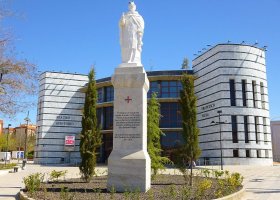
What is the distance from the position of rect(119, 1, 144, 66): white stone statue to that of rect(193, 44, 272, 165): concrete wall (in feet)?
107

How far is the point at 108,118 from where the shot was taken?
5341 centimetres

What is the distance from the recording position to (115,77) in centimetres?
1358

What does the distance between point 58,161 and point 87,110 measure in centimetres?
4109

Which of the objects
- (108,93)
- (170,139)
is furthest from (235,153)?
(108,93)

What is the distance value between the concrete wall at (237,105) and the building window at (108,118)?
15.6 metres

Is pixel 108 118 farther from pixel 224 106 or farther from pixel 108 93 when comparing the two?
pixel 224 106

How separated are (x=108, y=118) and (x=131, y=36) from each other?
4015 cm

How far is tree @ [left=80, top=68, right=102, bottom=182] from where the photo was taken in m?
17.8

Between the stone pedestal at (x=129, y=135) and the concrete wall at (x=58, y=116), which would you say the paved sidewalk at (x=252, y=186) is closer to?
the stone pedestal at (x=129, y=135)

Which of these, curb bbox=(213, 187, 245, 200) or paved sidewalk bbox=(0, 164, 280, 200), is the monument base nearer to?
curb bbox=(213, 187, 245, 200)

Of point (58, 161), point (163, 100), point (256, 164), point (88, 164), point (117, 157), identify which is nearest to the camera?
point (117, 157)

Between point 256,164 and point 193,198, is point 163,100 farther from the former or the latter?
point 193,198

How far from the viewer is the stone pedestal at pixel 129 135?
12.4m

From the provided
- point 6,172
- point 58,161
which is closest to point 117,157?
point 6,172
